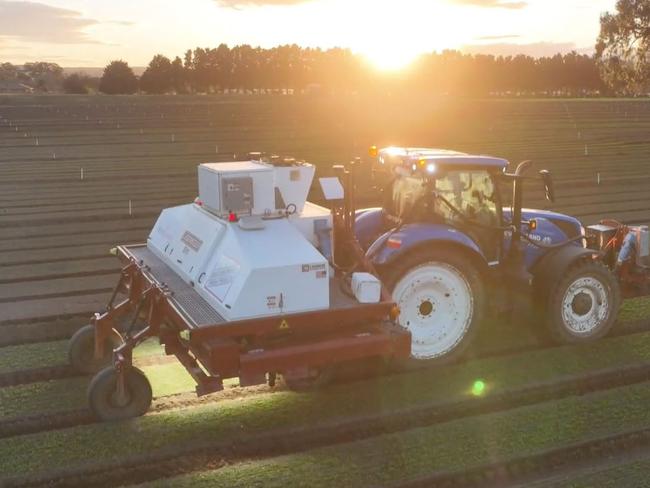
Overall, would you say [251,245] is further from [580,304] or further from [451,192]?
[580,304]

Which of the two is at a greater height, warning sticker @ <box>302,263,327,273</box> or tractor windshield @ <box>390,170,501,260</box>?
tractor windshield @ <box>390,170,501,260</box>

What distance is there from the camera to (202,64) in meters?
123

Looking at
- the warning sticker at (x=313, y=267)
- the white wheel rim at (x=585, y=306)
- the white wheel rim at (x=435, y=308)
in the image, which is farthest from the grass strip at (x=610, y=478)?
the white wheel rim at (x=585, y=306)

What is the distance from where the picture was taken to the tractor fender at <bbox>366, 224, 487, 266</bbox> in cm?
690

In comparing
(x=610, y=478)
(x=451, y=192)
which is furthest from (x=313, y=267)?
(x=610, y=478)

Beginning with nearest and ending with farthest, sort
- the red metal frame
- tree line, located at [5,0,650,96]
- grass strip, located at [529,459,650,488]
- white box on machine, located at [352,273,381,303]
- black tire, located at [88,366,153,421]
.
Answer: grass strip, located at [529,459,650,488] < the red metal frame < black tire, located at [88,366,153,421] < white box on machine, located at [352,273,381,303] < tree line, located at [5,0,650,96]

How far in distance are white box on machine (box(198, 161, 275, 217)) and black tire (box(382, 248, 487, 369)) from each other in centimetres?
137

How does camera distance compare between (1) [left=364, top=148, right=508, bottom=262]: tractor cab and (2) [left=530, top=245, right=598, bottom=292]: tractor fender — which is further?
(2) [left=530, top=245, right=598, bottom=292]: tractor fender

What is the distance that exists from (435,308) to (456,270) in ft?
1.46

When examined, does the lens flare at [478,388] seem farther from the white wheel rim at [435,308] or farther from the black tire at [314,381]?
the black tire at [314,381]

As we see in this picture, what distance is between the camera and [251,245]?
609 cm

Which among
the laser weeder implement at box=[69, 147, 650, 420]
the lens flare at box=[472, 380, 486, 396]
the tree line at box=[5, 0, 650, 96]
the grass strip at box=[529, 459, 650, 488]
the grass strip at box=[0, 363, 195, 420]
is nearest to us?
the grass strip at box=[529, 459, 650, 488]

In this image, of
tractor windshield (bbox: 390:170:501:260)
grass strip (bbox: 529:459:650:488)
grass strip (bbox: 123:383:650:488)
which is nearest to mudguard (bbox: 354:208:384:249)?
tractor windshield (bbox: 390:170:501:260)

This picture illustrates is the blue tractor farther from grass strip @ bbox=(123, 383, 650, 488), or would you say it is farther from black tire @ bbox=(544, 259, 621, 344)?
grass strip @ bbox=(123, 383, 650, 488)
